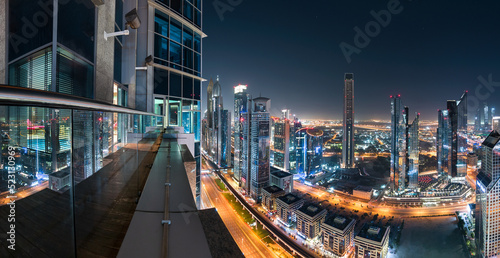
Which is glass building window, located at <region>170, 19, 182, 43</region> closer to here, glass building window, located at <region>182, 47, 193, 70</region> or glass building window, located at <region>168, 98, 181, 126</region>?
glass building window, located at <region>182, 47, 193, 70</region>

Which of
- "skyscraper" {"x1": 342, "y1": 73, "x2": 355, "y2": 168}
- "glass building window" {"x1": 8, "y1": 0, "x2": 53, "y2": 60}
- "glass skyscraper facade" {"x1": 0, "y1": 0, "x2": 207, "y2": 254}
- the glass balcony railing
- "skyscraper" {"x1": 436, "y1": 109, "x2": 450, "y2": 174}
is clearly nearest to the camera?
the glass balcony railing

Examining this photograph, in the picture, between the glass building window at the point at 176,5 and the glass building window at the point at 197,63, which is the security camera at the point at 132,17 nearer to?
the glass building window at the point at 176,5

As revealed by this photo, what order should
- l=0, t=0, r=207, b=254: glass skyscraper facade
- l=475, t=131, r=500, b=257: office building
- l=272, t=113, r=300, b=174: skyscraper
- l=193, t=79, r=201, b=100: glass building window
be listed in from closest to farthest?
l=0, t=0, r=207, b=254: glass skyscraper facade, l=193, t=79, r=201, b=100: glass building window, l=475, t=131, r=500, b=257: office building, l=272, t=113, r=300, b=174: skyscraper

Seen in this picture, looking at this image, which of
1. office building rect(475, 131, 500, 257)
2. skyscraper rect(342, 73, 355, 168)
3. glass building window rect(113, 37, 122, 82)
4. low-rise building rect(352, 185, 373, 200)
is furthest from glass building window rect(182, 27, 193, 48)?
skyscraper rect(342, 73, 355, 168)

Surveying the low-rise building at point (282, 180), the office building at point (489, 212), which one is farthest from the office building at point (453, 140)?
the low-rise building at point (282, 180)

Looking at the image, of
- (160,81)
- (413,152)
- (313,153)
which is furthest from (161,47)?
(413,152)

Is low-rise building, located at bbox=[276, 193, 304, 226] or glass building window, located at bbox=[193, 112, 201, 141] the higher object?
glass building window, located at bbox=[193, 112, 201, 141]

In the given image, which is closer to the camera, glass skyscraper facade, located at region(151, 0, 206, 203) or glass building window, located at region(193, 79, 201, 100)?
glass skyscraper facade, located at region(151, 0, 206, 203)

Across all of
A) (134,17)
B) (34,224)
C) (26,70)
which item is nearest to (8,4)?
(26,70)
